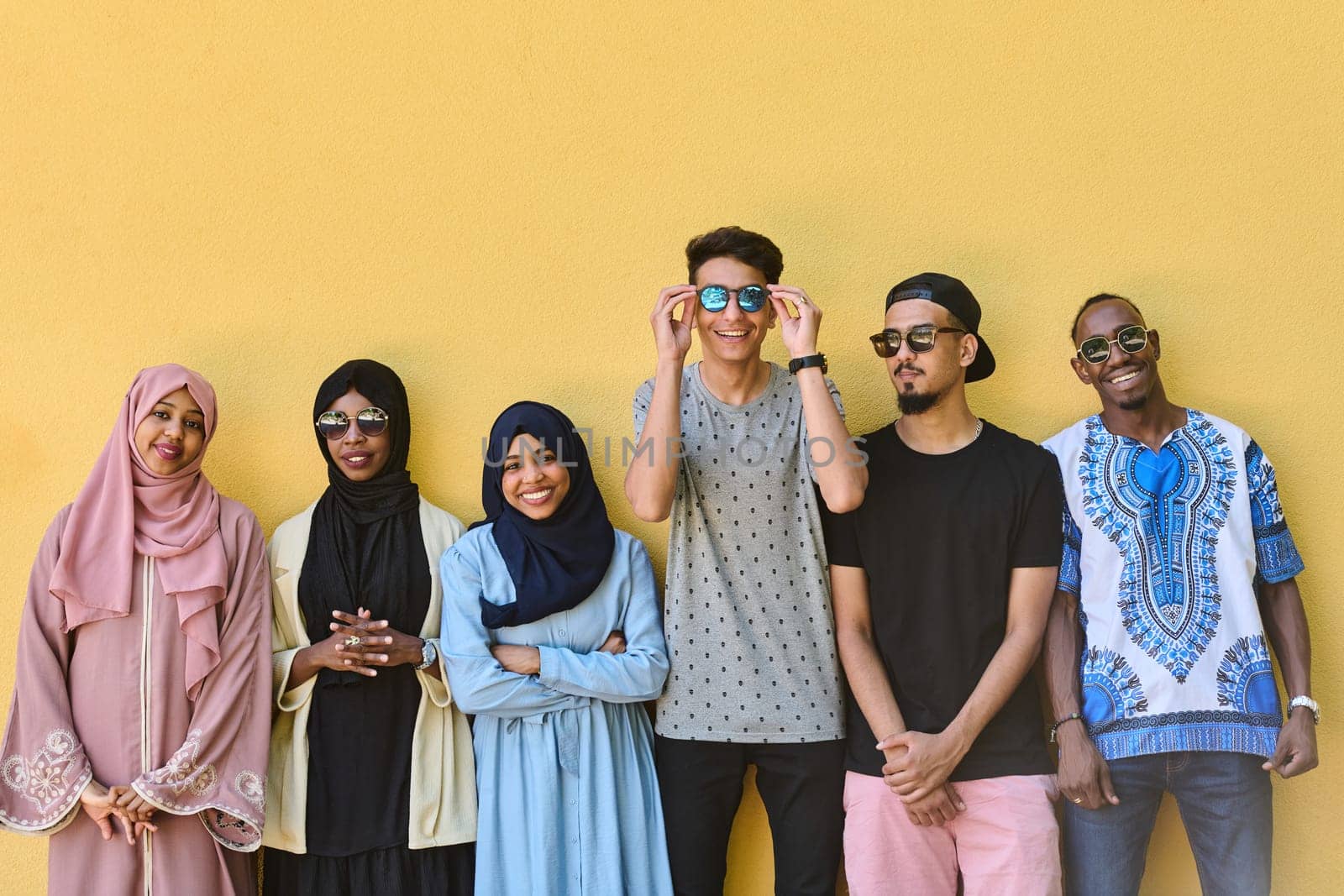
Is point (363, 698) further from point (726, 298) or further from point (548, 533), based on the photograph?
point (726, 298)

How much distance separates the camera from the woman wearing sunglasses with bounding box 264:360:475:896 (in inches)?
136

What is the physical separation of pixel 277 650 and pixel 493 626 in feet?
2.62

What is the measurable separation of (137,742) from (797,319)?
95.6 inches

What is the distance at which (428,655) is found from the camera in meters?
3.50

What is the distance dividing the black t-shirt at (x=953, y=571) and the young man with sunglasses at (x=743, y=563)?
0.15 meters

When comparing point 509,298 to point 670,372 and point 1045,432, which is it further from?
point 1045,432

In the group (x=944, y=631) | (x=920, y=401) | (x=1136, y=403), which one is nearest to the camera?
(x=944, y=631)

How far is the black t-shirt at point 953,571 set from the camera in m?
3.30

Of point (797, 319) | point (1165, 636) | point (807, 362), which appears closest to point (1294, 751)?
point (1165, 636)

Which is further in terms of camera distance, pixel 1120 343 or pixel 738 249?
pixel 1120 343

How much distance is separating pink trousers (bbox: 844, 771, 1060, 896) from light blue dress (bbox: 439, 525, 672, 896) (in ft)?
2.03

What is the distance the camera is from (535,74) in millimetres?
4102

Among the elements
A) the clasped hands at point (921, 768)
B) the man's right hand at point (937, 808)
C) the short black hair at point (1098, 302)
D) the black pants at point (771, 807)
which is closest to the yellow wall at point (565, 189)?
the short black hair at point (1098, 302)

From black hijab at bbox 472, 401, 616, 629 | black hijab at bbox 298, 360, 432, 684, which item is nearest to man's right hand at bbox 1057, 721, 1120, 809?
black hijab at bbox 472, 401, 616, 629
